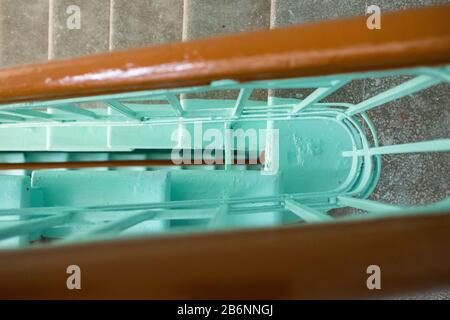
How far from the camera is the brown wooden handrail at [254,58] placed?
16.8 inches

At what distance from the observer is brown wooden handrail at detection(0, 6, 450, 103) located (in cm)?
43

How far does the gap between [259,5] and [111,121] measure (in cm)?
83

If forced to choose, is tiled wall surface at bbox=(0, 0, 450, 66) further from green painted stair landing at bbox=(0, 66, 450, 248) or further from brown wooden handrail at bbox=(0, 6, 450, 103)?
brown wooden handrail at bbox=(0, 6, 450, 103)

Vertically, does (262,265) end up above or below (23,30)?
below

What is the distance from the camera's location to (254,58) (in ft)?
1.58

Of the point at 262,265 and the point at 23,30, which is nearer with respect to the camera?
the point at 262,265

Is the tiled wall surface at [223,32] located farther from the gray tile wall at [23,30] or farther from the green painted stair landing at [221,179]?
the green painted stair landing at [221,179]

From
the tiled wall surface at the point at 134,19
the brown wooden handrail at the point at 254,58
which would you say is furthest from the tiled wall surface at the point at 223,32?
the brown wooden handrail at the point at 254,58

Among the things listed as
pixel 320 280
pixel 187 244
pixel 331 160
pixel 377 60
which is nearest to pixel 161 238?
pixel 187 244

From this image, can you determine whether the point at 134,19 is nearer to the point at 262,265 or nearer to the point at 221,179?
the point at 221,179

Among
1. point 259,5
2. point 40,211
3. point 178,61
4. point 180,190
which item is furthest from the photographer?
point 259,5

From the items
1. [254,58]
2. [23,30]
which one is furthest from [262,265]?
[23,30]

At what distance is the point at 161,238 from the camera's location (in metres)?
0.39

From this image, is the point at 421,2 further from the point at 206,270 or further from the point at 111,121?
the point at 206,270
